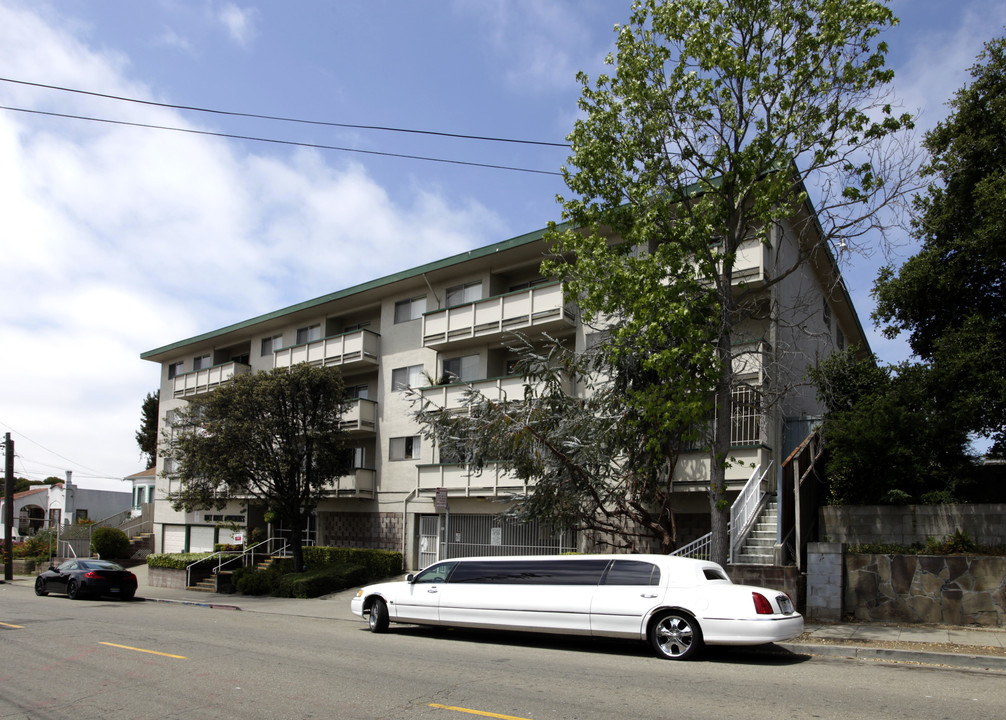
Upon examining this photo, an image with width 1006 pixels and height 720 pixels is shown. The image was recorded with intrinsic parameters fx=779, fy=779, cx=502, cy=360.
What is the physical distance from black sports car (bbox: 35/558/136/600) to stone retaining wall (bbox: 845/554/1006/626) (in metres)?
20.0

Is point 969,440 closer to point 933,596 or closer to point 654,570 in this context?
point 933,596

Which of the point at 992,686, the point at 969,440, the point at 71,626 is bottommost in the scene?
the point at 71,626

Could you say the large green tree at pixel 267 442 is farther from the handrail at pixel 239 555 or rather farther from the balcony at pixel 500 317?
the balcony at pixel 500 317

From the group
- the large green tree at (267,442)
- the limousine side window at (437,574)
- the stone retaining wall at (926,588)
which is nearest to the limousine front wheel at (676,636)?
the limousine side window at (437,574)

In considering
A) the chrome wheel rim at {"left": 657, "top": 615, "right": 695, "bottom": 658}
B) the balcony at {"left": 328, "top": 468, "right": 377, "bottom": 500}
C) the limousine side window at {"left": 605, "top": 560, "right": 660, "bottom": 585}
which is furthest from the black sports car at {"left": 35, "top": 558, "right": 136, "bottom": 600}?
the chrome wheel rim at {"left": 657, "top": 615, "right": 695, "bottom": 658}

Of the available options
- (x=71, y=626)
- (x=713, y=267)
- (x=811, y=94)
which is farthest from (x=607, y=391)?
(x=71, y=626)

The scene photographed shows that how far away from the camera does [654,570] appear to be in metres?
11.0

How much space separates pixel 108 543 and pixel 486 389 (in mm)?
23776

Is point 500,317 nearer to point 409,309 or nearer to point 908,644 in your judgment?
point 409,309

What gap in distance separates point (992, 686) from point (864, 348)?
27.7 m

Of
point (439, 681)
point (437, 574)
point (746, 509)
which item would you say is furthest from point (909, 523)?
point (439, 681)

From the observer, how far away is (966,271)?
16938 mm

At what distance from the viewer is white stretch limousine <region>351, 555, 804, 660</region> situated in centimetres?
1019

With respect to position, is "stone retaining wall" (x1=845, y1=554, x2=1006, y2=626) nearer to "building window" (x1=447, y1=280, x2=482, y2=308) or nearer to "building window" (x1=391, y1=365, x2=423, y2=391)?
"building window" (x1=447, y1=280, x2=482, y2=308)
